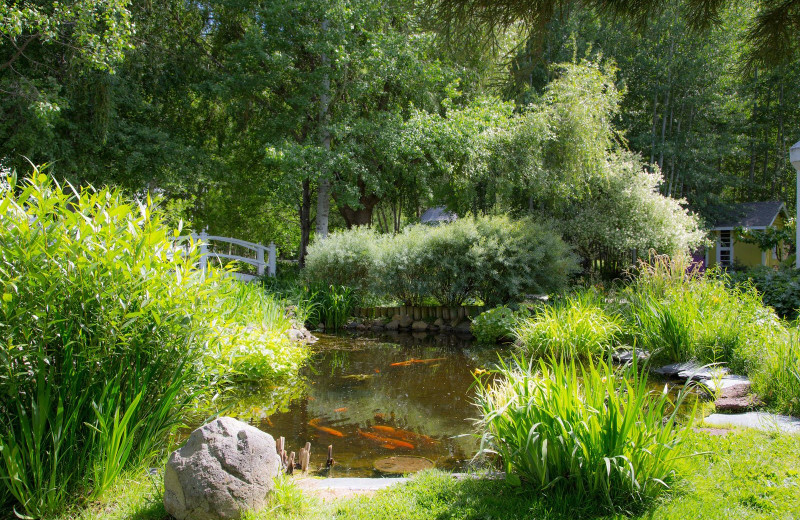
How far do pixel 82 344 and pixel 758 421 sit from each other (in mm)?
4531

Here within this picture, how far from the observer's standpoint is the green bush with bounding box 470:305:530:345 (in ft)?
31.1

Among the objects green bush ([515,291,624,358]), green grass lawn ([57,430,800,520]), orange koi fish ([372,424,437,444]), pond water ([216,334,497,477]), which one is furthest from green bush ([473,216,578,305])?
green grass lawn ([57,430,800,520])

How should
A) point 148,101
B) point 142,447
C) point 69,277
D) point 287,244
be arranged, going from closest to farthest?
point 69,277, point 142,447, point 148,101, point 287,244

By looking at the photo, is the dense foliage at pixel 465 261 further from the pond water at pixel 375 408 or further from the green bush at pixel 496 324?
the pond water at pixel 375 408

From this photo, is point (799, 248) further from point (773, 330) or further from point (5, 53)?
point (5, 53)

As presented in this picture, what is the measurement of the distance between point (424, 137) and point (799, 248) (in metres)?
8.47

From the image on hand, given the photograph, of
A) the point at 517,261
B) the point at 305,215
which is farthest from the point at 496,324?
the point at 305,215

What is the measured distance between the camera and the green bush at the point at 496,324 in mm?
9477

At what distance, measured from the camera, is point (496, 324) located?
965 cm

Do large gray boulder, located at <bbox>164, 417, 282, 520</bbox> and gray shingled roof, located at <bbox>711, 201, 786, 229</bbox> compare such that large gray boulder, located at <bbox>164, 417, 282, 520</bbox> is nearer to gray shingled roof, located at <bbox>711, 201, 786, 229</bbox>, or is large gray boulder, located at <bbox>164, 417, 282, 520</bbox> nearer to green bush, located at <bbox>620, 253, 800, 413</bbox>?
green bush, located at <bbox>620, 253, 800, 413</bbox>

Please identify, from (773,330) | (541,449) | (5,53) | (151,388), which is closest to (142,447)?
(151,388)

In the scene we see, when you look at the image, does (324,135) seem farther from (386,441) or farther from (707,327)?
(386,441)

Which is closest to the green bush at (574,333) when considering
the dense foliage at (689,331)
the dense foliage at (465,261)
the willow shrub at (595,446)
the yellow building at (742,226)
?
the dense foliage at (689,331)

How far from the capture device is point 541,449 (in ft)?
9.48
